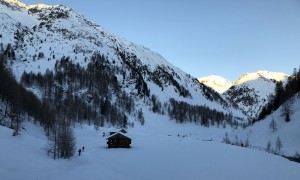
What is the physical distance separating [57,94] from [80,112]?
124ft

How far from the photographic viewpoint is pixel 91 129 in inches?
5138

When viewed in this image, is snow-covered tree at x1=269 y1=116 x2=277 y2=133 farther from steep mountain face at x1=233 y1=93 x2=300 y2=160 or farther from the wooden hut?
the wooden hut

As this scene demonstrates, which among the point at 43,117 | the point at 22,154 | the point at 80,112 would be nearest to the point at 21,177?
the point at 22,154

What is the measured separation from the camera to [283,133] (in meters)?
97.9

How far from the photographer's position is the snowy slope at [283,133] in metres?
88.8

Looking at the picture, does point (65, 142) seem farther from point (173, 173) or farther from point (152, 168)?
point (173, 173)

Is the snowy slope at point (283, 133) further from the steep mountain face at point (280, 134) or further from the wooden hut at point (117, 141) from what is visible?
the wooden hut at point (117, 141)

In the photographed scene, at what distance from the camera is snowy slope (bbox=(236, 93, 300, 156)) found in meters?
88.8

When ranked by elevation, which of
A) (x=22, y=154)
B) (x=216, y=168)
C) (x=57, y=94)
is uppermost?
(x=57, y=94)

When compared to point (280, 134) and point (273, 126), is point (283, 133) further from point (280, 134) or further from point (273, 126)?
point (273, 126)

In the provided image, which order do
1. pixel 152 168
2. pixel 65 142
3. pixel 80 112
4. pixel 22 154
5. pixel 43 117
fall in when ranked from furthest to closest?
pixel 80 112
pixel 43 117
pixel 65 142
pixel 152 168
pixel 22 154

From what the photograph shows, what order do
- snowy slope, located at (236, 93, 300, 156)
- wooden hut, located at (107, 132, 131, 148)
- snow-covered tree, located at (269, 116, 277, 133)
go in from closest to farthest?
snowy slope, located at (236, 93, 300, 156) → wooden hut, located at (107, 132, 131, 148) → snow-covered tree, located at (269, 116, 277, 133)

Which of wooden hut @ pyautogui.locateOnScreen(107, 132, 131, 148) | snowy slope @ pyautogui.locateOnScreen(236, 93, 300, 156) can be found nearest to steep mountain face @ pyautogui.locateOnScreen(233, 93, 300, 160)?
snowy slope @ pyautogui.locateOnScreen(236, 93, 300, 156)

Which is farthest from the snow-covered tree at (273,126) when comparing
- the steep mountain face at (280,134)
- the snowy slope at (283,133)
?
the snowy slope at (283,133)
